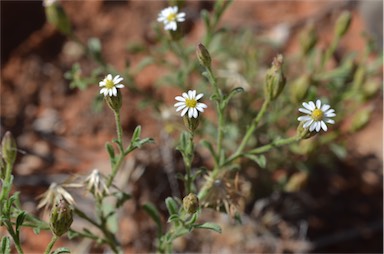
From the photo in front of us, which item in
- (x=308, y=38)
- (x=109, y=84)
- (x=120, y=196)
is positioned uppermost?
(x=308, y=38)

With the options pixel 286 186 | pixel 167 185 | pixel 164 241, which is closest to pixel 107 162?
pixel 167 185

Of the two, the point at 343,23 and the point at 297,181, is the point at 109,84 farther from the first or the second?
the point at 343,23

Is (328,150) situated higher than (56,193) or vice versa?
(328,150)

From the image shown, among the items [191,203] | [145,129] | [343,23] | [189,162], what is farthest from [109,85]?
[145,129]

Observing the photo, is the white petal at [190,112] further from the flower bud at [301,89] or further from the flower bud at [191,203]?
the flower bud at [301,89]

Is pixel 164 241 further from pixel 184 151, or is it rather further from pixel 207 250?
pixel 207 250

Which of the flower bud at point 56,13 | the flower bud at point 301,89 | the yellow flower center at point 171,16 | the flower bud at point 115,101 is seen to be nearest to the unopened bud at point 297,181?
the flower bud at point 301,89
